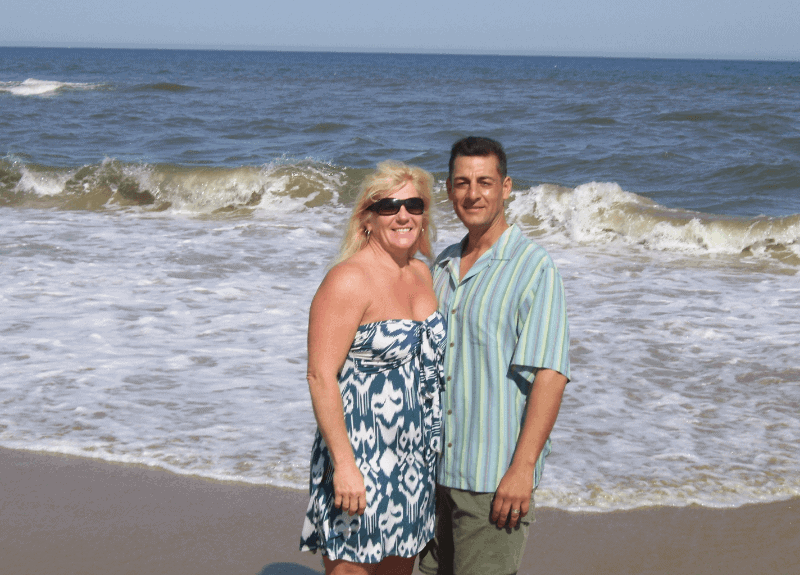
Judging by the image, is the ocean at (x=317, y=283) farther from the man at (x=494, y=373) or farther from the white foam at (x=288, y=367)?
the man at (x=494, y=373)

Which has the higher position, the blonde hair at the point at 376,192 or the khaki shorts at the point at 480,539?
the blonde hair at the point at 376,192

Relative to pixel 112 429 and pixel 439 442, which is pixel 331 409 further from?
pixel 112 429

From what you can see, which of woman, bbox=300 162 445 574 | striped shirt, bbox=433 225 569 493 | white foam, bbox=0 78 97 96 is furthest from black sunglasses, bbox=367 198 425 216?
white foam, bbox=0 78 97 96

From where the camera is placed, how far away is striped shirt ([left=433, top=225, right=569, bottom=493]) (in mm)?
2275

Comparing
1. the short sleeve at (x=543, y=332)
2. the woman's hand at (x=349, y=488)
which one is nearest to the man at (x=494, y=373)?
the short sleeve at (x=543, y=332)

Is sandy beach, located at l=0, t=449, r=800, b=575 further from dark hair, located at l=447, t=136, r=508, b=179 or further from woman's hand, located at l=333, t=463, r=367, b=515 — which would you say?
dark hair, located at l=447, t=136, r=508, b=179

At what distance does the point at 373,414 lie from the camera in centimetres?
236

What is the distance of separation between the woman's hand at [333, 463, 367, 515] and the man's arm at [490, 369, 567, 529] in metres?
0.41

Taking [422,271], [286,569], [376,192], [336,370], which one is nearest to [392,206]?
[376,192]

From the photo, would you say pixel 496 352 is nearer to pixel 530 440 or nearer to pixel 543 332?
pixel 543 332

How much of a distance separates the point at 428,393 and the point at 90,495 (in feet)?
7.54

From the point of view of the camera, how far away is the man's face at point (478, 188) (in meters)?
Result: 2.42

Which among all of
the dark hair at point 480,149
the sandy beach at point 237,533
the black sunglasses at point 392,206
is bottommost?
the sandy beach at point 237,533

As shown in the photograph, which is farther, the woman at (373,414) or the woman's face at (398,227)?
the woman's face at (398,227)
